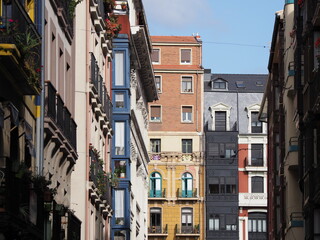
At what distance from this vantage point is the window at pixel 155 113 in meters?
109

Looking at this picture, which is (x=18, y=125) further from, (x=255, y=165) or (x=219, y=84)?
(x=219, y=84)

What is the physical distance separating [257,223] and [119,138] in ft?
149

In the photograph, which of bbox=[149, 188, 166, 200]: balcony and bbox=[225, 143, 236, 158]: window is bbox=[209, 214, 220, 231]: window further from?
bbox=[225, 143, 236, 158]: window

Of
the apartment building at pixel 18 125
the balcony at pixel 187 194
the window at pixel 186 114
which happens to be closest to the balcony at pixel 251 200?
the balcony at pixel 187 194

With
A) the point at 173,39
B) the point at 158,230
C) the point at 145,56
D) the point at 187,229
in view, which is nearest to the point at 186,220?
the point at 187,229

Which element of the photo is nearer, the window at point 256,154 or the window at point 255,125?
the window at point 256,154

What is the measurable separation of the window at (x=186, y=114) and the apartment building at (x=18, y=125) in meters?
77.1

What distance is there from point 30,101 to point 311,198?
48.6 ft

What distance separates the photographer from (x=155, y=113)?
359ft

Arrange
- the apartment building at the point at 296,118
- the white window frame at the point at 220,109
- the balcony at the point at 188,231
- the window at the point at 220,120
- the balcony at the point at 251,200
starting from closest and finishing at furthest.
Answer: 1. the apartment building at the point at 296,118
2. the balcony at the point at 188,231
3. the balcony at the point at 251,200
4. the window at the point at 220,120
5. the white window frame at the point at 220,109

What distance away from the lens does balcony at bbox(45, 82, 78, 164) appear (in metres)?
33.9

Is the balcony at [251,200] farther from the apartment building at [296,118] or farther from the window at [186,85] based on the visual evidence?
the apartment building at [296,118]

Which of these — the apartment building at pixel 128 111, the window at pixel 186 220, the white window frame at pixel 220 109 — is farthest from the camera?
the white window frame at pixel 220 109

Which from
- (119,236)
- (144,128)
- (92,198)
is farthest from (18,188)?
(144,128)
